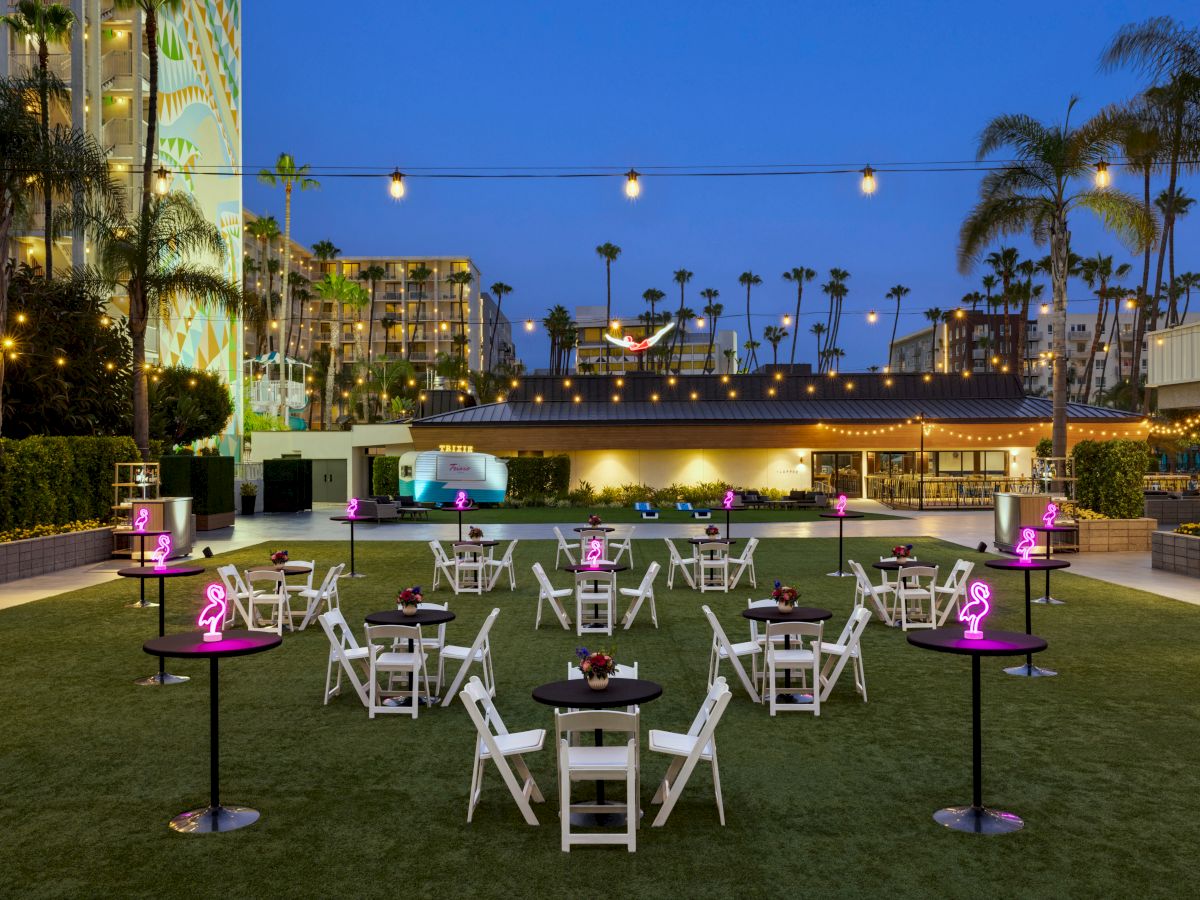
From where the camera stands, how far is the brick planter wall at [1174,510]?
3086 centimetres

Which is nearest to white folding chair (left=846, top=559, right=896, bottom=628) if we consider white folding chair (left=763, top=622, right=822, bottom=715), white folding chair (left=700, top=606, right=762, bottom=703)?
white folding chair (left=700, top=606, right=762, bottom=703)

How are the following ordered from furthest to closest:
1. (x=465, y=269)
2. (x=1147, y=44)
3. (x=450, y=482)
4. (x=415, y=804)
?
(x=465, y=269) < (x=450, y=482) < (x=1147, y=44) < (x=415, y=804)

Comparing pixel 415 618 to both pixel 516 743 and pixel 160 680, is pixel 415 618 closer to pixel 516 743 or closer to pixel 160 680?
pixel 160 680

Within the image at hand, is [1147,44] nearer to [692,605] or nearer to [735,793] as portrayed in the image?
[692,605]

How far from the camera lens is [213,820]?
599 cm

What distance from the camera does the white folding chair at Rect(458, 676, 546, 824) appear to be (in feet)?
19.1

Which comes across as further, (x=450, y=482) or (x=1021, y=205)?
(x=450, y=482)

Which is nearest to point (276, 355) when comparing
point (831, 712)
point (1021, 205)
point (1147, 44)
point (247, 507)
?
point (247, 507)

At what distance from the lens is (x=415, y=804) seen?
631 centimetres

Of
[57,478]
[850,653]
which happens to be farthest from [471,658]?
[57,478]

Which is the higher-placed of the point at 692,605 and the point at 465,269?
the point at 465,269

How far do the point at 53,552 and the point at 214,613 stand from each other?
15735 millimetres

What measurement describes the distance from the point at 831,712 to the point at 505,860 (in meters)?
4.05

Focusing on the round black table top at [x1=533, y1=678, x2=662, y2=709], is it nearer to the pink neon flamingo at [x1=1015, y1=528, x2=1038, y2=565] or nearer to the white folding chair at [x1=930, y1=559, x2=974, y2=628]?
the pink neon flamingo at [x1=1015, y1=528, x2=1038, y2=565]
